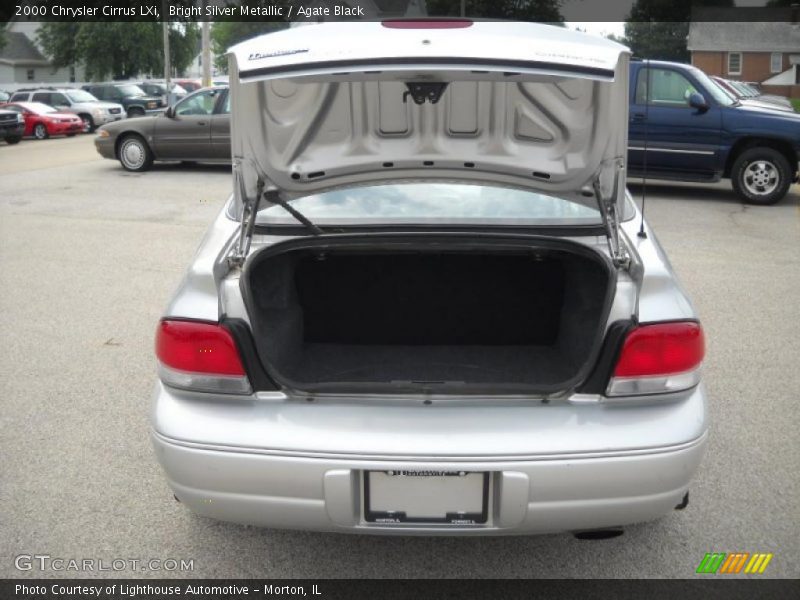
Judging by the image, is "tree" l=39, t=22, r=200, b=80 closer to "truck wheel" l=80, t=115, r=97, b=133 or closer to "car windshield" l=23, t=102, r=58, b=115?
"truck wheel" l=80, t=115, r=97, b=133

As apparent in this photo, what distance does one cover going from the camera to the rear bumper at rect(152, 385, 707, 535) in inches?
96.5

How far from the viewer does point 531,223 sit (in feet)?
10.6

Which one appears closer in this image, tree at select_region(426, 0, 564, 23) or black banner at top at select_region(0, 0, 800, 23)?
black banner at top at select_region(0, 0, 800, 23)

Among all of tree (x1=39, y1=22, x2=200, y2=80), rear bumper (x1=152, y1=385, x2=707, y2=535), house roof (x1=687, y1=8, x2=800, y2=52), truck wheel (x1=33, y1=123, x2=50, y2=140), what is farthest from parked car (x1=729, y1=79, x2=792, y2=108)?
house roof (x1=687, y1=8, x2=800, y2=52)

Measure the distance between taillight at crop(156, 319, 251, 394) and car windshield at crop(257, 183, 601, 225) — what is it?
0.64 meters

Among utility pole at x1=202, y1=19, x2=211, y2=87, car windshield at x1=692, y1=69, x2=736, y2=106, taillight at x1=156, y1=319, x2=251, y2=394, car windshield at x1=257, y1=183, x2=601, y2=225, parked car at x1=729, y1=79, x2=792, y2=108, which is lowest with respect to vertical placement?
taillight at x1=156, y1=319, x2=251, y2=394

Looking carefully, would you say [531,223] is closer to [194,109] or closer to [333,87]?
[333,87]

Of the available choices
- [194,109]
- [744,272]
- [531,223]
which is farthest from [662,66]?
[531,223]

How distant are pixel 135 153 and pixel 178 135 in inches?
35.9

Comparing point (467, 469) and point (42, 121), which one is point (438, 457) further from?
point (42, 121)

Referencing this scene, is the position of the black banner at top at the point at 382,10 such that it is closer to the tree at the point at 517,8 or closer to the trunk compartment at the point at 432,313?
the tree at the point at 517,8

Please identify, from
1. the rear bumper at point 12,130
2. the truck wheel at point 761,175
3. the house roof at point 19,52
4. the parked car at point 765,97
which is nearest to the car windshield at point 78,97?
the rear bumper at point 12,130

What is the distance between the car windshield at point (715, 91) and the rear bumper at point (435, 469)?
10.0m

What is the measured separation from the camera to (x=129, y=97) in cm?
3594
